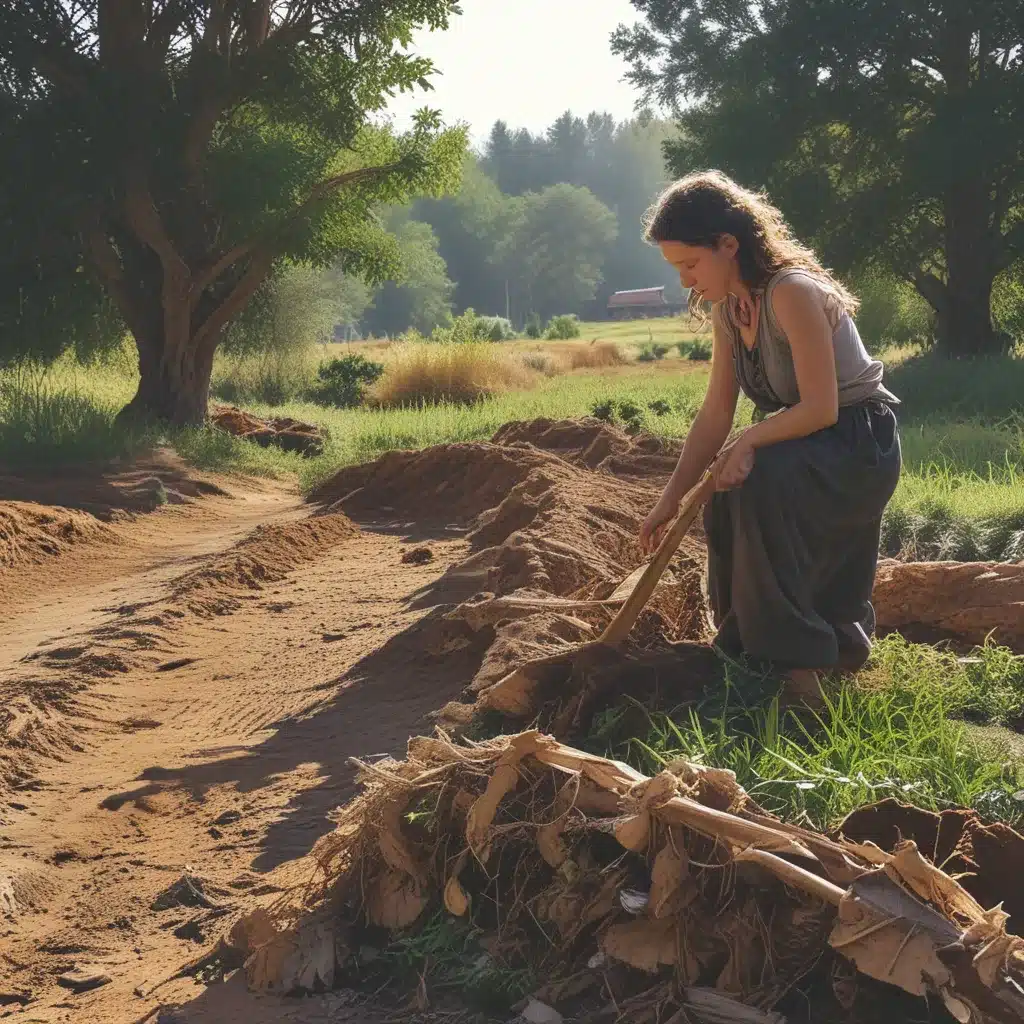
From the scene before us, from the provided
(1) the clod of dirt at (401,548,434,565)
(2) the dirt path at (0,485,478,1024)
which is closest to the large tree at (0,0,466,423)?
(2) the dirt path at (0,485,478,1024)

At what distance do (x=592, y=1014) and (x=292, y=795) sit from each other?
1971 millimetres

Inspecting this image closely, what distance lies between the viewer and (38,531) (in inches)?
386

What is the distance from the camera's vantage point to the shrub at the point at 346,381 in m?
27.8

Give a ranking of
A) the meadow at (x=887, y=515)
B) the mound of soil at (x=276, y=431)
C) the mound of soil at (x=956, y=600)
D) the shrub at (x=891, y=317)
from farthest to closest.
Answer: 1. the shrub at (x=891, y=317)
2. the mound of soil at (x=276, y=431)
3. the mound of soil at (x=956, y=600)
4. the meadow at (x=887, y=515)

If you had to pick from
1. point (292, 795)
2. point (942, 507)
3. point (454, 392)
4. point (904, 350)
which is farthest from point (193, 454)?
point (904, 350)

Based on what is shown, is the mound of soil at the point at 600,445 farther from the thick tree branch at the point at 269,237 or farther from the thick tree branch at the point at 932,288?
the thick tree branch at the point at 932,288

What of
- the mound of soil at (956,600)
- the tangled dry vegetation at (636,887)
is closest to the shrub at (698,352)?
the mound of soil at (956,600)

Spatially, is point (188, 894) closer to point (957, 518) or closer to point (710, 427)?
point (710, 427)

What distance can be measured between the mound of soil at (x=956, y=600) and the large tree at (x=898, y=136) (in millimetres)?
15106

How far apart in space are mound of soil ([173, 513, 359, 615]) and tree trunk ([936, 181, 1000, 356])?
13523 millimetres

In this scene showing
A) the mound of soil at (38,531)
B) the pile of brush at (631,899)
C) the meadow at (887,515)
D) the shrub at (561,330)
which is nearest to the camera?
the pile of brush at (631,899)

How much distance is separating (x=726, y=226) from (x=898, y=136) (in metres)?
18.7

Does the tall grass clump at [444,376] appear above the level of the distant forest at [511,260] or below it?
below

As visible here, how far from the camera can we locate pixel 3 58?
14.8 meters
